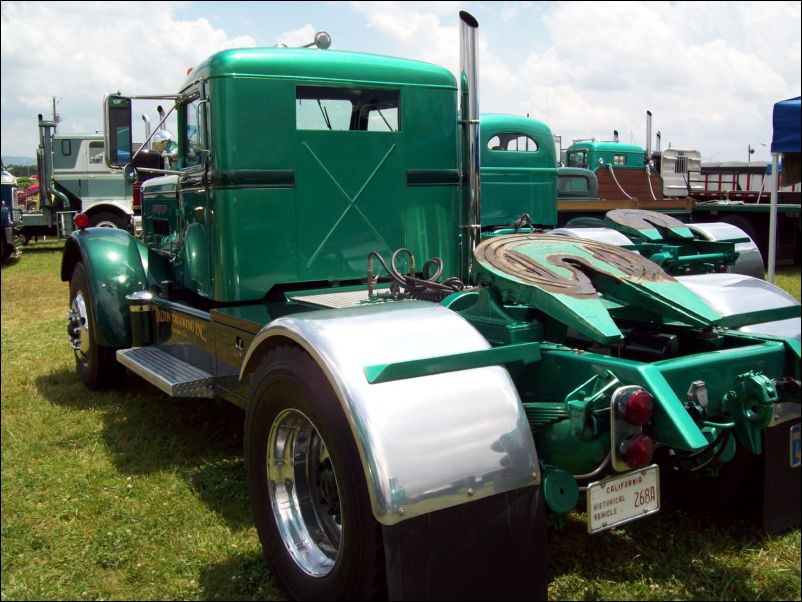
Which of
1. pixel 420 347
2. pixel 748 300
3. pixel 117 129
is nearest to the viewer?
pixel 420 347

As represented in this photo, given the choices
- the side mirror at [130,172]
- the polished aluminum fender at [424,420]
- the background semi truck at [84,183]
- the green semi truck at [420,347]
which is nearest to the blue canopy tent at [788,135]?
the green semi truck at [420,347]

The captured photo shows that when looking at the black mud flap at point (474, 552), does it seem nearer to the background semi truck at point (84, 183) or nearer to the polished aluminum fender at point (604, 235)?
the polished aluminum fender at point (604, 235)

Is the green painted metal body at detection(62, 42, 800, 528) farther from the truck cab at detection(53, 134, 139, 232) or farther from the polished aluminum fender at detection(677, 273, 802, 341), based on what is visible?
the truck cab at detection(53, 134, 139, 232)

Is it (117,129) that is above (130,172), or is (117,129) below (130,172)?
above

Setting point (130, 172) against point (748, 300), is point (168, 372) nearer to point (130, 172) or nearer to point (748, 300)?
point (130, 172)

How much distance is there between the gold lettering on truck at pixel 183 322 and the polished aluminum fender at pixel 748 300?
2.62 m

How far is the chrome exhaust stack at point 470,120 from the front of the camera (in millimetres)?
4266

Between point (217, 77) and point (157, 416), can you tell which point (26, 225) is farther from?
point (217, 77)

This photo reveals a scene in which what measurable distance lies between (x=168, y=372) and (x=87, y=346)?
1.89m

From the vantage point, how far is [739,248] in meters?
6.48

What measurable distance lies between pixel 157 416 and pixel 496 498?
3.66 meters

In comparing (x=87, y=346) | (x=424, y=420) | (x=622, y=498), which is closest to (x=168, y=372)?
(x=87, y=346)

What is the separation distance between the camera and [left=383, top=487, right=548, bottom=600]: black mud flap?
2.33 meters

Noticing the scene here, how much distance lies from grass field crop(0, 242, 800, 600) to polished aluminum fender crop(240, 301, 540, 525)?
0.86ft
